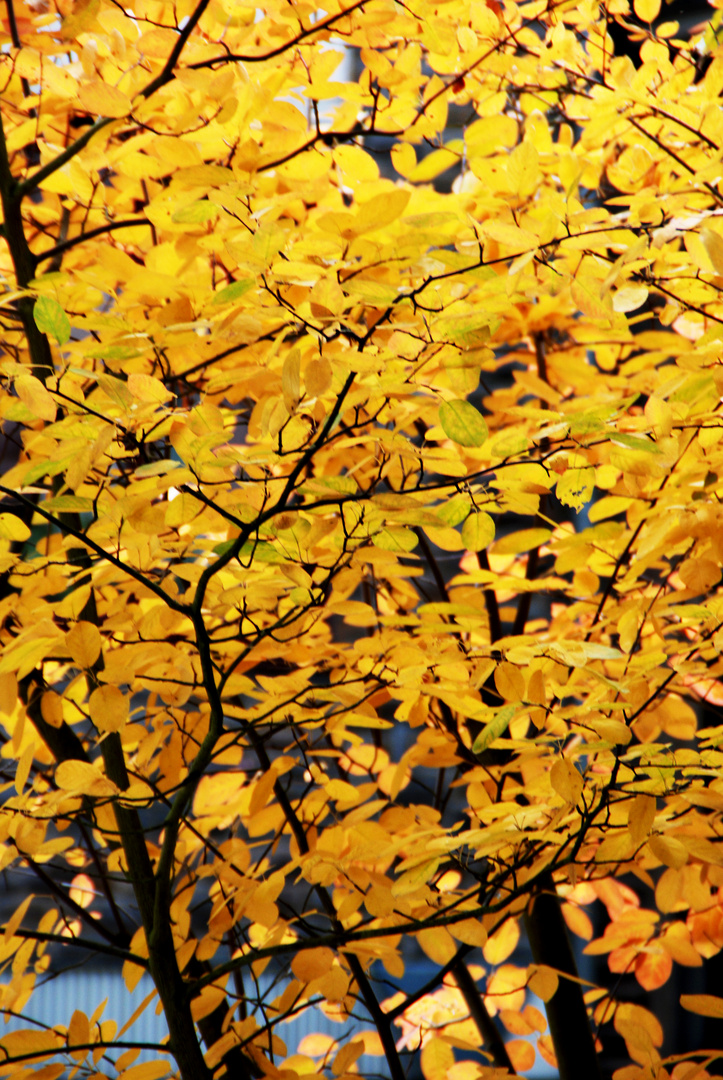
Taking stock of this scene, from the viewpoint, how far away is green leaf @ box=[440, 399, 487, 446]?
1067mm

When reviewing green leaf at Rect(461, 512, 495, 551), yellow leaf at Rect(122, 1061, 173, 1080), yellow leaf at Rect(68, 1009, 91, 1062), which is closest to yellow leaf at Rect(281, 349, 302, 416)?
green leaf at Rect(461, 512, 495, 551)

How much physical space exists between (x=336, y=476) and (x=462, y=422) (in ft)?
0.68

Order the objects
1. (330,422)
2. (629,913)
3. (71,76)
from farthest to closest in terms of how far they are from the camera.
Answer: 1. (629,913)
2. (71,76)
3. (330,422)

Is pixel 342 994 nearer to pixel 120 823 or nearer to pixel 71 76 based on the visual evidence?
pixel 120 823

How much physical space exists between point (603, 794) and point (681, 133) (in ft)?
4.91

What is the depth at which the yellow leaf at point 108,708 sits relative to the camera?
3.98ft

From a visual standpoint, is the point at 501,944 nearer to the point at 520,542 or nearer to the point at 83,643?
the point at 520,542

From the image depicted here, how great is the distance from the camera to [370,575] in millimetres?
2404

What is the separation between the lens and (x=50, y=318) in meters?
1.04

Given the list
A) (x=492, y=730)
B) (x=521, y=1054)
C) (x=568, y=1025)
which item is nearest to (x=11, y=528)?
(x=492, y=730)

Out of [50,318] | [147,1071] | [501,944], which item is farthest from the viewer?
[501,944]

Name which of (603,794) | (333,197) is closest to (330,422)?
(603,794)

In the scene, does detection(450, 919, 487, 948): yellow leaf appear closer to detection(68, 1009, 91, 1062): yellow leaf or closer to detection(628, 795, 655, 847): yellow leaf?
detection(628, 795, 655, 847): yellow leaf

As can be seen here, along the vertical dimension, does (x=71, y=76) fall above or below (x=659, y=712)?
above
